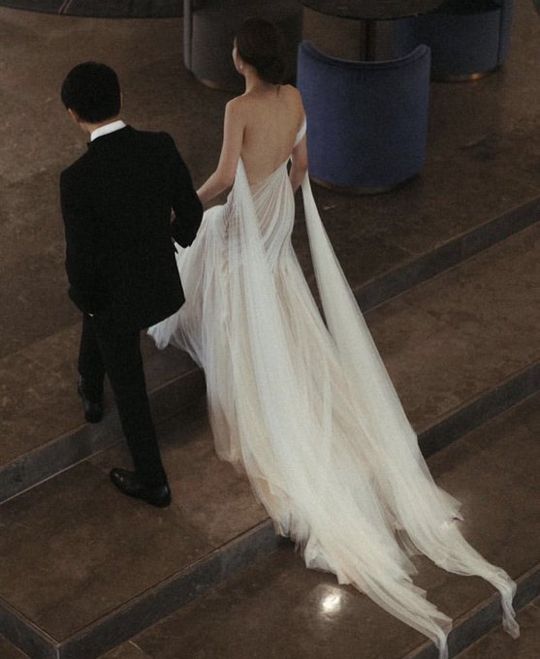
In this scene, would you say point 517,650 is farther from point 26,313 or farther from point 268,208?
point 26,313

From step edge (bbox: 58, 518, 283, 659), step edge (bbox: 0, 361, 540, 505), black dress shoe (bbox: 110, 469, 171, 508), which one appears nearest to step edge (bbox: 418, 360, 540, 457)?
step edge (bbox: 0, 361, 540, 505)

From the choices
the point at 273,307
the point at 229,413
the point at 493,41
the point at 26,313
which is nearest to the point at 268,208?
the point at 273,307

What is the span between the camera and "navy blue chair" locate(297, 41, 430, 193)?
22.0 ft

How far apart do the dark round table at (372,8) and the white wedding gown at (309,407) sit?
139 cm

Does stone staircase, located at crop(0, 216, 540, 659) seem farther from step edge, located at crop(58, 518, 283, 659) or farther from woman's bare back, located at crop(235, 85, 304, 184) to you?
woman's bare back, located at crop(235, 85, 304, 184)

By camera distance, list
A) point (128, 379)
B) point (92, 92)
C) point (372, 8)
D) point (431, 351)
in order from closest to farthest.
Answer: point (92, 92) → point (128, 379) → point (431, 351) → point (372, 8)

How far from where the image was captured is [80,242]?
15.0 feet

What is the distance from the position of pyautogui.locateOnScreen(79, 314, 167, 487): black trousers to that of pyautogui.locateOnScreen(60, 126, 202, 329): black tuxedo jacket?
0.25 ft

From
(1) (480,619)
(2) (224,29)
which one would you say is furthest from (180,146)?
(1) (480,619)

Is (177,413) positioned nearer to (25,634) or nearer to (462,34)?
(25,634)

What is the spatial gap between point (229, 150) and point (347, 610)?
5.33 feet

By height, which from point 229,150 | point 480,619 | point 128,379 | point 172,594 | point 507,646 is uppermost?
point 229,150

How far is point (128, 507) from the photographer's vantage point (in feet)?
17.3

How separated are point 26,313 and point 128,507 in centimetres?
113
